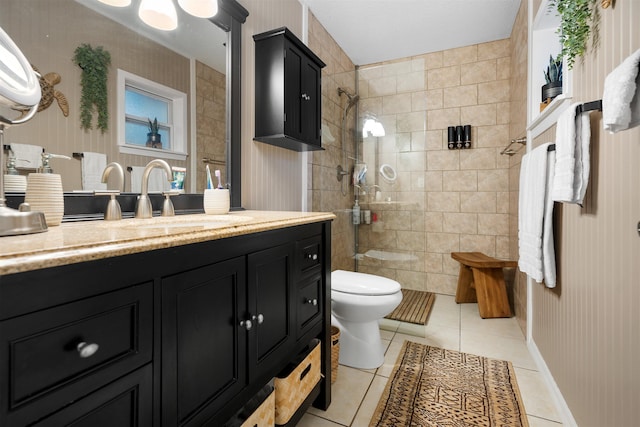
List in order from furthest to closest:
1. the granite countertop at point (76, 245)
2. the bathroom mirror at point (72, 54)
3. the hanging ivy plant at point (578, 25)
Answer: the hanging ivy plant at point (578, 25), the bathroom mirror at point (72, 54), the granite countertop at point (76, 245)

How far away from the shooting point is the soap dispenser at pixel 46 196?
0.89 meters

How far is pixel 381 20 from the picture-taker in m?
2.75

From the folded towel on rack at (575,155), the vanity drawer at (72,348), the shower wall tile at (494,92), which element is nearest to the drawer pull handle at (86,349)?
the vanity drawer at (72,348)

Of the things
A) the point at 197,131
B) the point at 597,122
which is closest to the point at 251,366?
the point at 197,131

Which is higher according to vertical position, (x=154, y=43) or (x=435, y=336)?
(x=154, y=43)

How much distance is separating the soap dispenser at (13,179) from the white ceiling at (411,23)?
233 centimetres

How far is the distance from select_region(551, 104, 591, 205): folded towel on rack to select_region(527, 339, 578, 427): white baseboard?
38.7 inches

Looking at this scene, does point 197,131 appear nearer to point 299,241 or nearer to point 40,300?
point 299,241

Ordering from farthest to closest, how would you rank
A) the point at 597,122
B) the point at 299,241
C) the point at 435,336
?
the point at 435,336, the point at 299,241, the point at 597,122

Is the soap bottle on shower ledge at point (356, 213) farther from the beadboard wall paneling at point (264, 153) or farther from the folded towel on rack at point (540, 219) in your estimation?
the folded towel on rack at point (540, 219)

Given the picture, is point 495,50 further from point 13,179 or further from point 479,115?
point 13,179

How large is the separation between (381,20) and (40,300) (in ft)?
9.99

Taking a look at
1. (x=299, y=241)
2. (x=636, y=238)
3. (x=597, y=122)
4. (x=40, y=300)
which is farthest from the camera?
(x=299, y=241)

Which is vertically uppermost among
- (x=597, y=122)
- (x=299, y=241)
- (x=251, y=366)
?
(x=597, y=122)
